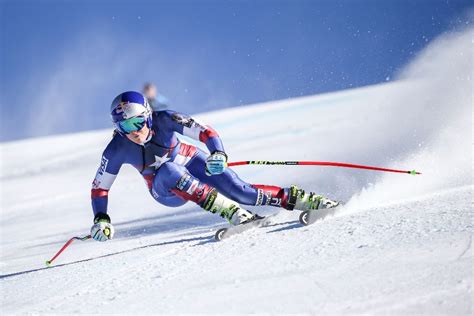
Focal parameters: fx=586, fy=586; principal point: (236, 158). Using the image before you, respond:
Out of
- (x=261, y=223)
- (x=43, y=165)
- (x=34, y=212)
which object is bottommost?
(x=261, y=223)

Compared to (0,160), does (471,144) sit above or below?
below

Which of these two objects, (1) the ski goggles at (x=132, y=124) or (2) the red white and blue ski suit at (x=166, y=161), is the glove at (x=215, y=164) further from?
(1) the ski goggles at (x=132, y=124)

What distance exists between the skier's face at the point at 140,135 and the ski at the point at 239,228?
0.93 meters

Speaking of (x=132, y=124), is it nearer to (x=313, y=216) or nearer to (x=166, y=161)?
(x=166, y=161)

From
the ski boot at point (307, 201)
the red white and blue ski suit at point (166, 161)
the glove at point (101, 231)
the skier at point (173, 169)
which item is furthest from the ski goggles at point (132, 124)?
the ski boot at point (307, 201)

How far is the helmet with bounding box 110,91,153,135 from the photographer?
442cm

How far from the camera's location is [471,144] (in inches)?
233

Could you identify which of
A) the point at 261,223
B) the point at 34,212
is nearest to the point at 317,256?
the point at 261,223

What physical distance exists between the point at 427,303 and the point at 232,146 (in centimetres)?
1676

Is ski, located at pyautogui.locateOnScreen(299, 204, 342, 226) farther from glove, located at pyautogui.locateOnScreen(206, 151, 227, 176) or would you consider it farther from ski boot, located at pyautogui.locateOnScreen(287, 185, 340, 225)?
glove, located at pyautogui.locateOnScreen(206, 151, 227, 176)

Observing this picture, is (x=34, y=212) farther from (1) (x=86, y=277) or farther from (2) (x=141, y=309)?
(2) (x=141, y=309)

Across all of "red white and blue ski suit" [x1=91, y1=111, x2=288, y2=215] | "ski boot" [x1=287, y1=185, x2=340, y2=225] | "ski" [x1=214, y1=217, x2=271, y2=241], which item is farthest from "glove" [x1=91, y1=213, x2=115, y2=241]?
"ski boot" [x1=287, y1=185, x2=340, y2=225]

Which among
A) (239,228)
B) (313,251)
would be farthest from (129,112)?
(313,251)

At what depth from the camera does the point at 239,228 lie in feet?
14.5
